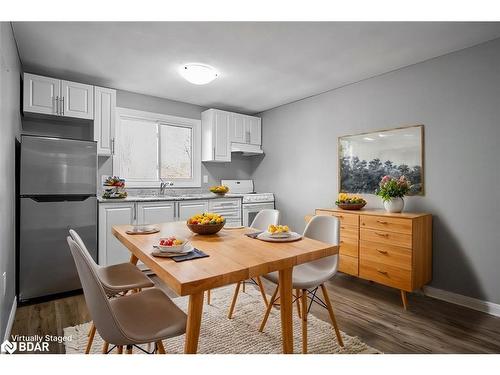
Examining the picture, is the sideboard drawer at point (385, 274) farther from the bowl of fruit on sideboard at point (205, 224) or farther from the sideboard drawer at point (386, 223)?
the bowl of fruit on sideboard at point (205, 224)

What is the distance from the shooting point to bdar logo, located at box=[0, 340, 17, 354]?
1828 millimetres

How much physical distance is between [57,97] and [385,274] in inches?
154

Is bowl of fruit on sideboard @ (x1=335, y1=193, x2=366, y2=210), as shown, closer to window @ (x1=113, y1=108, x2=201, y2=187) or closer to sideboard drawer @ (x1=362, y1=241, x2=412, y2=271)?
sideboard drawer @ (x1=362, y1=241, x2=412, y2=271)

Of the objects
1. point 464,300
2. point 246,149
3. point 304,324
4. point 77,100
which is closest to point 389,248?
point 464,300

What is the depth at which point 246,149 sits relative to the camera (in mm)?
4871

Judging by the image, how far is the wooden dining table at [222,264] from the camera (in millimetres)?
1206

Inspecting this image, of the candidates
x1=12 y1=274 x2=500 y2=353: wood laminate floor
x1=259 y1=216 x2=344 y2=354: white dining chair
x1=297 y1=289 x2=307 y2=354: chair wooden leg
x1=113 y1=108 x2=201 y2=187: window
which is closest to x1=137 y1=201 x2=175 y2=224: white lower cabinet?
x1=113 y1=108 x2=201 y2=187: window

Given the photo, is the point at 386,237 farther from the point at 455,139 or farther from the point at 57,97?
the point at 57,97

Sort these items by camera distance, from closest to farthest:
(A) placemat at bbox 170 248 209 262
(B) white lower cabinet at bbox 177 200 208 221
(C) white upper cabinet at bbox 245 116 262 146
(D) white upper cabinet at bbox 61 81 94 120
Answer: (A) placemat at bbox 170 248 209 262, (D) white upper cabinet at bbox 61 81 94 120, (B) white lower cabinet at bbox 177 200 208 221, (C) white upper cabinet at bbox 245 116 262 146

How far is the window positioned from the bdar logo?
7.61ft

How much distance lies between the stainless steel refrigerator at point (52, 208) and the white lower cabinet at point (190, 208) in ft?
3.47

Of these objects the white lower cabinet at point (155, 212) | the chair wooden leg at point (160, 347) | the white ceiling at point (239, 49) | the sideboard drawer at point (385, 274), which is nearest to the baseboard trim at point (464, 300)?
the sideboard drawer at point (385, 274)
